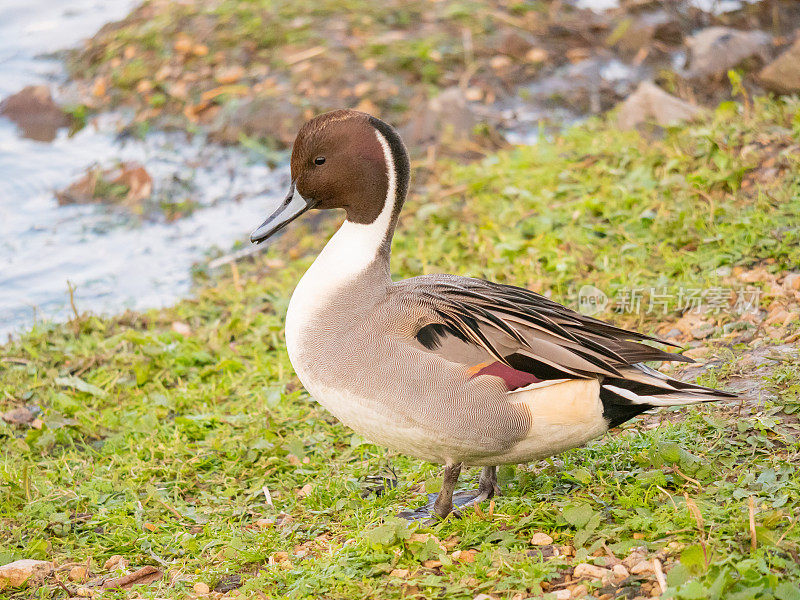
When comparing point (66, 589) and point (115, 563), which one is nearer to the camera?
point (66, 589)

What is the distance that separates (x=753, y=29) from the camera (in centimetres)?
716

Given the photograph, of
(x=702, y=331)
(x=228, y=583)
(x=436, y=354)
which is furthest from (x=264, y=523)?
(x=702, y=331)

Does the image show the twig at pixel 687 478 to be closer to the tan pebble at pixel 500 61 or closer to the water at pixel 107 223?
the water at pixel 107 223

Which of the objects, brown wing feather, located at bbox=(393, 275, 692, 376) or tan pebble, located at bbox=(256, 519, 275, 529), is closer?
brown wing feather, located at bbox=(393, 275, 692, 376)

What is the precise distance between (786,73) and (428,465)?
378cm

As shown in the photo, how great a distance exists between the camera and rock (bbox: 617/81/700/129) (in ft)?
17.8

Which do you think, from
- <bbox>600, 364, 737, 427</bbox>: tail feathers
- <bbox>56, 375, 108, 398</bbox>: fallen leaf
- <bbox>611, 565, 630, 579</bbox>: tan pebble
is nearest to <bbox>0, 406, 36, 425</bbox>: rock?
<bbox>56, 375, 108, 398</bbox>: fallen leaf

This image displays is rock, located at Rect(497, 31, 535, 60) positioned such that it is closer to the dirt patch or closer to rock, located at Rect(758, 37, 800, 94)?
the dirt patch

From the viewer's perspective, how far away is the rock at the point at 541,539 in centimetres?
249

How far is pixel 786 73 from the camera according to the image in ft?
18.0

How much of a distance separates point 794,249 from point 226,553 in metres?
2.70

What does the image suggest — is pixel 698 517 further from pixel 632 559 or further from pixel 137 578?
pixel 137 578

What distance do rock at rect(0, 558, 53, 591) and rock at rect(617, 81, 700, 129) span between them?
4.15 m

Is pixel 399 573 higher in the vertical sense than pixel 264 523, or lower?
higher
